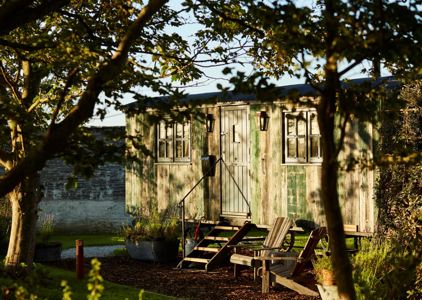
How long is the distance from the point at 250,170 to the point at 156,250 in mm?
2540

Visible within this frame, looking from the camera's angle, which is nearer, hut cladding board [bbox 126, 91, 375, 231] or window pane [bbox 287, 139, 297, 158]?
hut cladding board [bbox 126, 91, 375, 231]

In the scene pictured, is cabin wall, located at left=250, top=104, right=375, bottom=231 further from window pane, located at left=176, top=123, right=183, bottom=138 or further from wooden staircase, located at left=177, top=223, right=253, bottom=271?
window pane, located at left=176, top=123, right=183, bottom=138

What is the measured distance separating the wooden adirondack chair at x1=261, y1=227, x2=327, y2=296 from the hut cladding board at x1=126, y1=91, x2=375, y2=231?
82cm

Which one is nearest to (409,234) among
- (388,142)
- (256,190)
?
(388,142)

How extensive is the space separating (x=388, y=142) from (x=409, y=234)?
61.1 inches

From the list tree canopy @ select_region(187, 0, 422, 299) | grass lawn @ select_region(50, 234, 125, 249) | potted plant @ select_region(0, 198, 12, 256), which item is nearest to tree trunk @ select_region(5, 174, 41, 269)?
potted plant @ select_region(0, 198, 12, 256)

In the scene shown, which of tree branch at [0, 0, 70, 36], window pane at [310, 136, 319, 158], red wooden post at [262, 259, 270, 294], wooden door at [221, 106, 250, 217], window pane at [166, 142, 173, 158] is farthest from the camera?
window pane at [166, 142, 173, 158]

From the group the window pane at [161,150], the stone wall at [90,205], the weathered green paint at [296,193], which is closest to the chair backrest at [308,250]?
the weathered green paint at [296,193]

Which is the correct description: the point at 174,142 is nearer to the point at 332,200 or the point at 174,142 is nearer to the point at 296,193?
the point at 296,193

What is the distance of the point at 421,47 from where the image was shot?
15.4 ft

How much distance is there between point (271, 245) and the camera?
12.6 metres

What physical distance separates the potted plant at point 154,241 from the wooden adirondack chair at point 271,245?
6.90 ft

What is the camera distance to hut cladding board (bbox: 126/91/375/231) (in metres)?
12.1

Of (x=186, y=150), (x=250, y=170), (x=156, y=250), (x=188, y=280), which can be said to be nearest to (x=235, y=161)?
(x=250, y=170)
